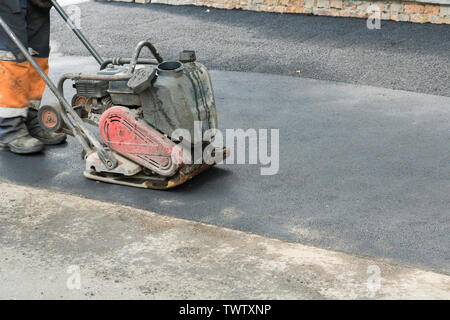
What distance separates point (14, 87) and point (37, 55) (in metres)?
0.39

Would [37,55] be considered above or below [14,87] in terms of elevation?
above

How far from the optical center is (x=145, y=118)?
4008mm

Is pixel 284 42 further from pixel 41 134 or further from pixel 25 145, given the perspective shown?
pixel 25 145

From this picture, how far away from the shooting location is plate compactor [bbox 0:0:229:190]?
390 centimetres

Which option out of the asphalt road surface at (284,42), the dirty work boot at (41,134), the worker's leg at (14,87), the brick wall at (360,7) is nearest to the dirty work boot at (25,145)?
the worker's leg at (14,87)

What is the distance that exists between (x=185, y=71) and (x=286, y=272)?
144cm

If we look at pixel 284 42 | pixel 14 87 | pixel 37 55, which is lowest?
pixel 284 42

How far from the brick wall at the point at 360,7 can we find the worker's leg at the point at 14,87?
482 centimetres

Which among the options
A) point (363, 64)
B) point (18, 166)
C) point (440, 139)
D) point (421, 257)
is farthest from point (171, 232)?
point (363, 64)

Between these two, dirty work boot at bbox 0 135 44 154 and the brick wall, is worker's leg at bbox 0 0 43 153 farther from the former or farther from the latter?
the brick wall

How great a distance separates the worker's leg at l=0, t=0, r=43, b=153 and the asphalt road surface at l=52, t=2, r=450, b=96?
2.56 m

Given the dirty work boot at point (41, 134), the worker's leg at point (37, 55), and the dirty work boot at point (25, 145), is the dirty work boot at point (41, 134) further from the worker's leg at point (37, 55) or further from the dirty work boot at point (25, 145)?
the dirty work boot at point (25, 145)

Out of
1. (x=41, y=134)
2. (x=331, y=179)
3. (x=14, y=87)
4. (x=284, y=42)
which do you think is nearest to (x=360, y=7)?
(x=284, y=42)
